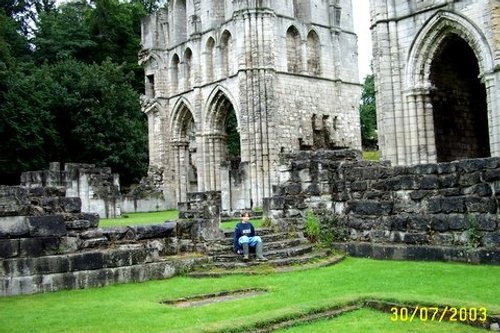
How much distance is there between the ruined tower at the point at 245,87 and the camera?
29047mm

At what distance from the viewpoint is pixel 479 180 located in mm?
10344

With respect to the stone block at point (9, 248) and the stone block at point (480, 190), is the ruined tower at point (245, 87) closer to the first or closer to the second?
the stone block at point (480, 190)

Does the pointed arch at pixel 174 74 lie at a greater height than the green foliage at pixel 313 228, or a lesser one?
greater

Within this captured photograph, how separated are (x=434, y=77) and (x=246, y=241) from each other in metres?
12.3

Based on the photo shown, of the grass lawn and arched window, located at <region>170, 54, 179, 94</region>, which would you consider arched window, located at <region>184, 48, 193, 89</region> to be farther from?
the grass lawn

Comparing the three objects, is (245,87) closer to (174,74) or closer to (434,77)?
(174,74)

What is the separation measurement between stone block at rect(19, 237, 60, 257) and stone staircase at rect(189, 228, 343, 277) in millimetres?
2572

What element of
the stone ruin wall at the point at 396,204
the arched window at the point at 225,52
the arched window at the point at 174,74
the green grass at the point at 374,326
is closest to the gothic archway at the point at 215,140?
the arched window at the point at 225,52

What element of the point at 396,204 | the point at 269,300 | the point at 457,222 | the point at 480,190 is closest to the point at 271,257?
the point at 396,204

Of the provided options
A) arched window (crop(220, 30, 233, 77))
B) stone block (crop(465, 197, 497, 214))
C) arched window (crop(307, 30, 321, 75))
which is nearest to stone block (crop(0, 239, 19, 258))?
stone block (crop(465, 197, 497, 214))

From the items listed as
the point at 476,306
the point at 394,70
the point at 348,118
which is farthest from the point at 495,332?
the point at 348,118

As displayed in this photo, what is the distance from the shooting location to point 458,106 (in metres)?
21.7

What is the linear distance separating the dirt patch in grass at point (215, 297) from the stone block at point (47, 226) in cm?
296

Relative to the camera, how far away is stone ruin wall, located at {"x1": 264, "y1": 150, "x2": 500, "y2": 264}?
1020 centimetres
